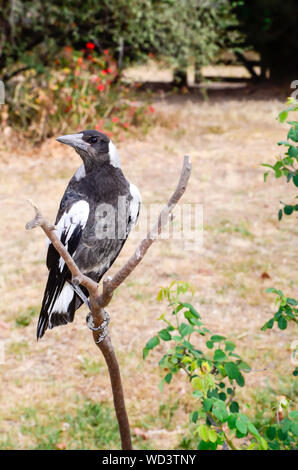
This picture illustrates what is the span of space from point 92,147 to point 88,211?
195mm

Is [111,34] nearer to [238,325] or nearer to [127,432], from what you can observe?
[238,325]

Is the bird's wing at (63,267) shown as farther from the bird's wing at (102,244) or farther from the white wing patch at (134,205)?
the white wing patch at (134,205)

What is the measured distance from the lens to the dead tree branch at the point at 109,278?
35.3 inches

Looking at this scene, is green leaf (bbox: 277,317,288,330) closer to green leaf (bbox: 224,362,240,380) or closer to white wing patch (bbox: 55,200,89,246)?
green leaf (bbox: 224,362,240,380)

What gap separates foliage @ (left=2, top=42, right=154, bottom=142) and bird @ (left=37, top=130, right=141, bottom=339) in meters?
2.66

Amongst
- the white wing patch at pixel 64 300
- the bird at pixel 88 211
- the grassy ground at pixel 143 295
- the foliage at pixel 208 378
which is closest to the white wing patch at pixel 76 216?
the bird at pixel 88 211

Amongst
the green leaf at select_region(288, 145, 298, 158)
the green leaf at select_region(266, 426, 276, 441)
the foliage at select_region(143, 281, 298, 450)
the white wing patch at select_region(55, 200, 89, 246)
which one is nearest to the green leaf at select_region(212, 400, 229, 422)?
the foliage at select_region(143, 281, 298, 450)

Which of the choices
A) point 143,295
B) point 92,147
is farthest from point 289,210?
point 143,295

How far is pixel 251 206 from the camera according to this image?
757cm

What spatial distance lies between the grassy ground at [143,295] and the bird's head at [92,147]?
8.92 ft

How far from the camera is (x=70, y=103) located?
4965 mm

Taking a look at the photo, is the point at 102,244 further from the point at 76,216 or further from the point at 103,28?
the point at 103,28

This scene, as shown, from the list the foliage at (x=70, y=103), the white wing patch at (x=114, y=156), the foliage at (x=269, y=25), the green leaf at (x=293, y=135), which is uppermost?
the foliage at (x=269, y=25)
